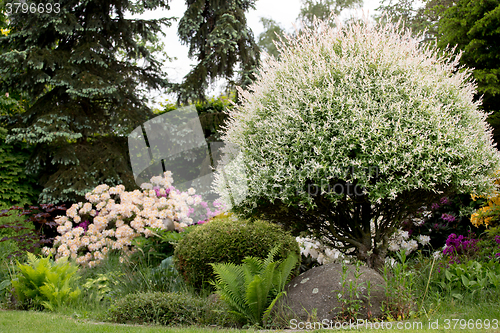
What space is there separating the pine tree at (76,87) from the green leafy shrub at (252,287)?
6.49 metres

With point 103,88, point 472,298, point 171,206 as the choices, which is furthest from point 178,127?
point 472,298

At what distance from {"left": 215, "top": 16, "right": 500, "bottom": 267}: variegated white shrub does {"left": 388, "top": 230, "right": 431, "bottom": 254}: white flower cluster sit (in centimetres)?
130

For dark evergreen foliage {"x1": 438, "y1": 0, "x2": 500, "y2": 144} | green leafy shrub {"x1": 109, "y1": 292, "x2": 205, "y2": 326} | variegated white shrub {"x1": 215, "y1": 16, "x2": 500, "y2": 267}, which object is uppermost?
dark evergreen foliage {"x1": 438, "y1": 0, "x2": 500, "y2": 144}

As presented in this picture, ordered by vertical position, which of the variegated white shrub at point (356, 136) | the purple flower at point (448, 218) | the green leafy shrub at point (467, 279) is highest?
the variegated white shrub at point (356, 136)

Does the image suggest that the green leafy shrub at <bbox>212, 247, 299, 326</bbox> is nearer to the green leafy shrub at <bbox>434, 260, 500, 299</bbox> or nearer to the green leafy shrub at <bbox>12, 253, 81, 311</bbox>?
the green leafy shrub at <bbox>434, 260, 500, 299</bbox>

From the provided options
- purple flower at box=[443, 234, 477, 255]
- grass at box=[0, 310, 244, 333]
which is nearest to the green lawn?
grass at box=[0, 310, 244, 333]

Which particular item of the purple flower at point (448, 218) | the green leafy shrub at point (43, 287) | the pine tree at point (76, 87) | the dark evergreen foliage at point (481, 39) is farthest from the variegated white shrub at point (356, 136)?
the pine tree at point (76, 87)

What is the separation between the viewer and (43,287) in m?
4.87

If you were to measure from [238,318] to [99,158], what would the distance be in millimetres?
7379

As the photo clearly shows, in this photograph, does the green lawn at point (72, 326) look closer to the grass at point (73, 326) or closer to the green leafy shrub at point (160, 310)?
the grass at point (73, 326)

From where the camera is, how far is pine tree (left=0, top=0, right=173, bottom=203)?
9.28 m

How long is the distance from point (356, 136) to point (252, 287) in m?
1.95

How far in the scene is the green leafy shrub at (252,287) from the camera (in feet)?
11.8

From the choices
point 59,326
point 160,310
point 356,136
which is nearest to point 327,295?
point 356,136
